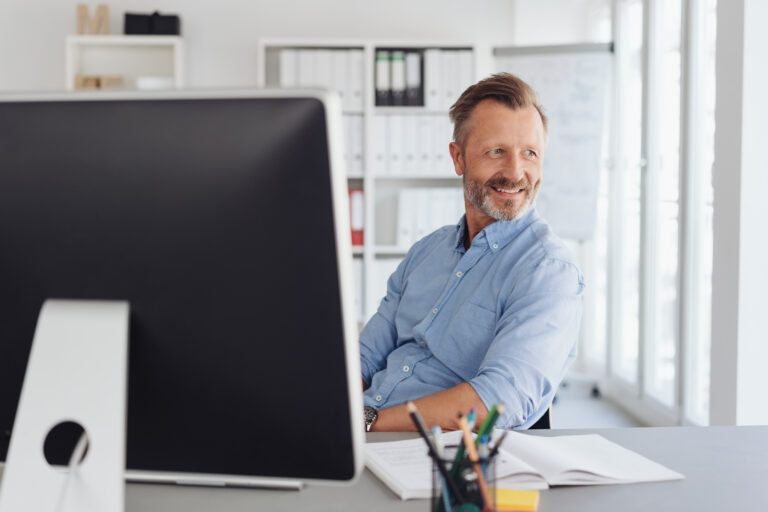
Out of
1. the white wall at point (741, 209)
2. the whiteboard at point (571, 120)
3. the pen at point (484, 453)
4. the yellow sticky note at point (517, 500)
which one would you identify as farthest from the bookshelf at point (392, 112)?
the pen at point (484, 453)

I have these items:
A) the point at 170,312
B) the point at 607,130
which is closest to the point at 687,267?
the point at 607,130

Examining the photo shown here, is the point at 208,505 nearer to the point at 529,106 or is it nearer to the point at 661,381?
the point at 529,106

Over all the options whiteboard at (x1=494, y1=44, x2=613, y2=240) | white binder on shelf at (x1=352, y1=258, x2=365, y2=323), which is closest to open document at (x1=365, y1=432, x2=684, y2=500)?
white binder on shelf at (x1=352, y1=258, x2=365, y2=323)

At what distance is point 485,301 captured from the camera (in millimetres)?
1766

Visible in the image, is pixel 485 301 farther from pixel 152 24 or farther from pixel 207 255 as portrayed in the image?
pixel 152 24

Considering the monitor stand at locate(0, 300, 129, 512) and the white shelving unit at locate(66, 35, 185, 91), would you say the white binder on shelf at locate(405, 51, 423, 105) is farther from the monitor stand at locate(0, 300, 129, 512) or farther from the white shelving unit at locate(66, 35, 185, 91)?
the monitor stand at locate(0, 300, 129, 512)

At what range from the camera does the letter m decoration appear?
464 cm

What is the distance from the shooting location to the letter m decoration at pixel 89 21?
15.2 ft

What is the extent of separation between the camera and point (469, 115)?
1.95 meters

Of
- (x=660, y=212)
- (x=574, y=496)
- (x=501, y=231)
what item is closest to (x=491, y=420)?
(x=574, y=496)

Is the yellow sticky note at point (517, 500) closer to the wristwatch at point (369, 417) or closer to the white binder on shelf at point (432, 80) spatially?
the wristwatch at point (369, 417)

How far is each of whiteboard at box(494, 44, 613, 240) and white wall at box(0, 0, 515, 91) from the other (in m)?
0.26

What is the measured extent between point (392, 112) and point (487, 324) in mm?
2985

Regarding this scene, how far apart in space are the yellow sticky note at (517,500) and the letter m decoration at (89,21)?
428cm
